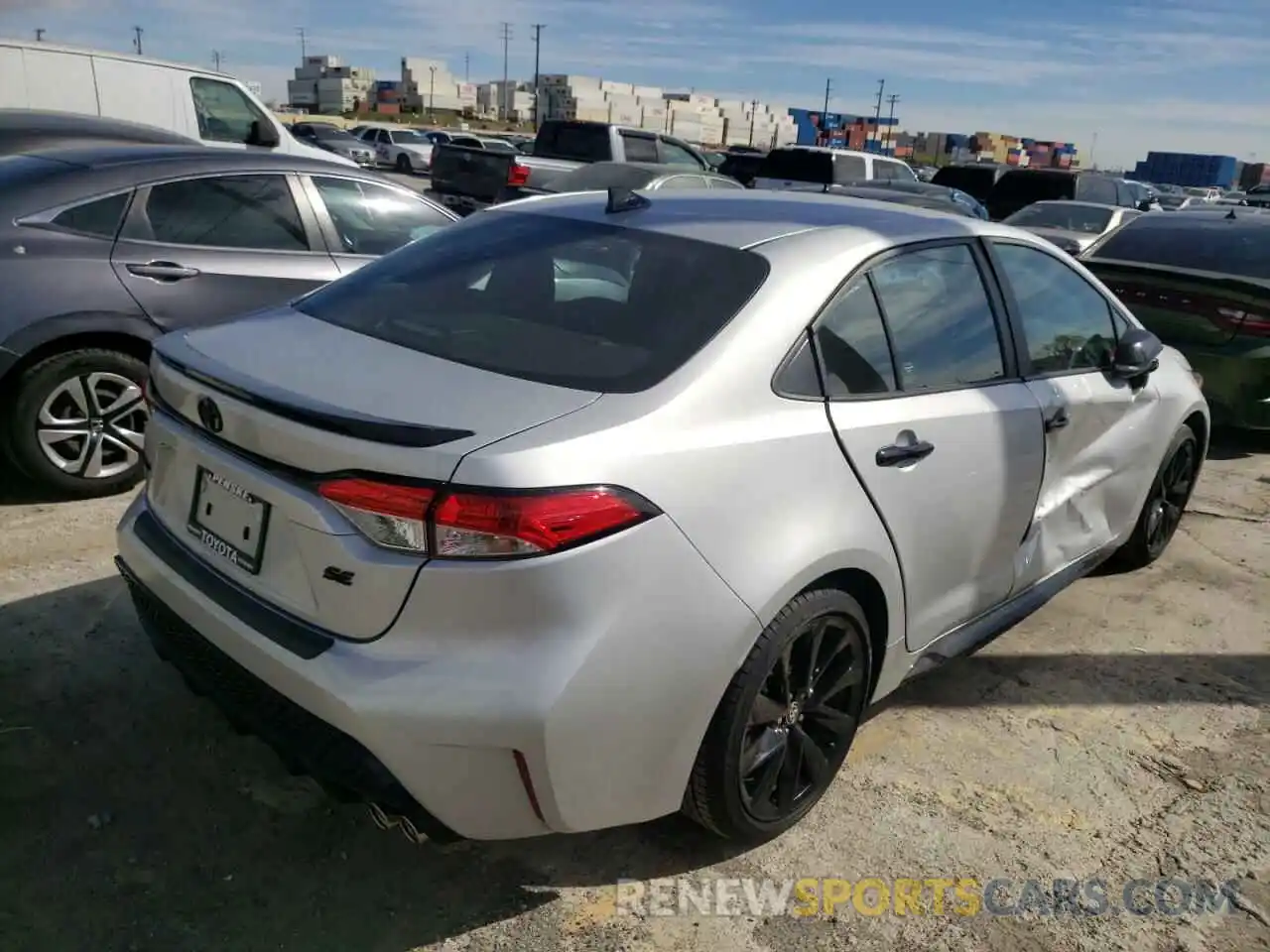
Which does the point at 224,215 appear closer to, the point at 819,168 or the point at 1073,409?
the point at 1073,409

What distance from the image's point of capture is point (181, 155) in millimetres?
4992

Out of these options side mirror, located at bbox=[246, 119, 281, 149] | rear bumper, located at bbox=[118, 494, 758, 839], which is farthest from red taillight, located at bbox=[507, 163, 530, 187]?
rear bumper, located at bbox=[118, 494, 758, 839]

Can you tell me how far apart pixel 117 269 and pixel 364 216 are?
1.33m

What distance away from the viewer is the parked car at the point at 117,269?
4.39 meters

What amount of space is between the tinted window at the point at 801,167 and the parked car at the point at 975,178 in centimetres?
416

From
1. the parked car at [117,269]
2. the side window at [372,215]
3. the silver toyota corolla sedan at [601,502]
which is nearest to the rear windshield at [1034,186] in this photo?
the side window at [372,215]

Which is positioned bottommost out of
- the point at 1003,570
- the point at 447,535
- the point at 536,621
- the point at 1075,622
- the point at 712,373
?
the point at 1075,622

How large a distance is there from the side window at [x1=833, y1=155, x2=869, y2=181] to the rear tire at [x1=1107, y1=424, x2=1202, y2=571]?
14.2 metres

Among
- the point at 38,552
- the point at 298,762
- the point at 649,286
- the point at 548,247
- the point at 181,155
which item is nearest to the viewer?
the point at 298,762

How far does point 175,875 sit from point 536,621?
1.20 m

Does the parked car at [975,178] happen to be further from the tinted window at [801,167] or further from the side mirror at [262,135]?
the side mirror at [262,135]

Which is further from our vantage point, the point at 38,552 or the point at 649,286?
the point at 38,552

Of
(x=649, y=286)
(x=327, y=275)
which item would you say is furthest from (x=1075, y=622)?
(x=327, y=275)

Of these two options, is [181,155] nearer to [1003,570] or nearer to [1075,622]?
[1003,570]
